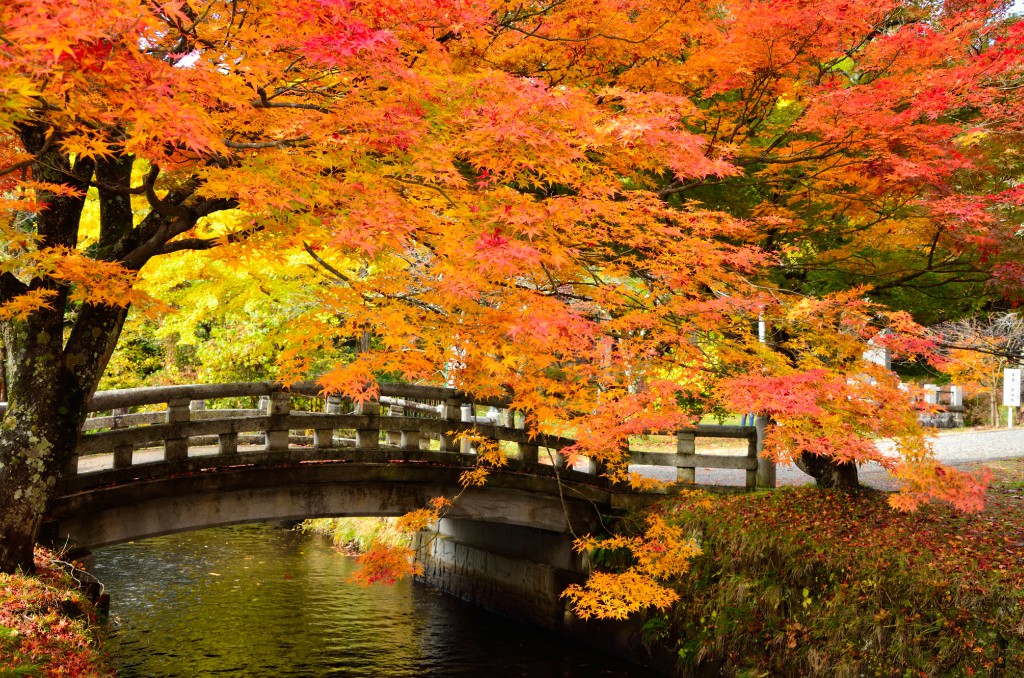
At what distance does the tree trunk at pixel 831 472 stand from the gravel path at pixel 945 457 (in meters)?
1.47

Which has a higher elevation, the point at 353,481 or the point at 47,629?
the point at 353,481

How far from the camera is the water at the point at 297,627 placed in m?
10.4

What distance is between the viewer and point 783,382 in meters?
7.84

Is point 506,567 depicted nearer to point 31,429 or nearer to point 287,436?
point 287,436

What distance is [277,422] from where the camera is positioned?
9.93 m

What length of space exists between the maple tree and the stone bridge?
3.68 feet

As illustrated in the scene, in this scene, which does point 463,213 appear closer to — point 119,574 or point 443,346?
point 443,346

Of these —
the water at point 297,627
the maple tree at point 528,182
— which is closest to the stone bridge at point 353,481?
the water at point 297,627

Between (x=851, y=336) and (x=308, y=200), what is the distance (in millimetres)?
6045

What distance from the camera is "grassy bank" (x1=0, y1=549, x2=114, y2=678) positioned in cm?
603

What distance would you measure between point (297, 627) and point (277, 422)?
11.4 feet

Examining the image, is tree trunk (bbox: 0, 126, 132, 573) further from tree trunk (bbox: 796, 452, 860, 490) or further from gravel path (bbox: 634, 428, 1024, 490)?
gravel path (bbox: 634, 428, 1024, 490)

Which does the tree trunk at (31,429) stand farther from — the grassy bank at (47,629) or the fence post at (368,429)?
the fence post at (368,429)

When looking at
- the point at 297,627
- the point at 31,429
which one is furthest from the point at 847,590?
the point at 31,429
